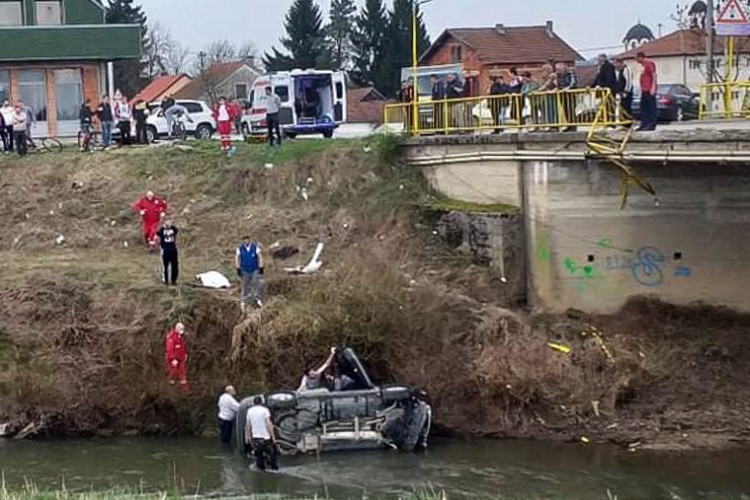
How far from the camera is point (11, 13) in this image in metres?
49.5

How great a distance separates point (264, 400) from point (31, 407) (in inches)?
198

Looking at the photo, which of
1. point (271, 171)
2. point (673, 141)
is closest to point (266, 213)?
point (271, 171)

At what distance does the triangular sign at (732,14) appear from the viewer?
976 inches

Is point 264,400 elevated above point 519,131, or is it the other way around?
point 519,131

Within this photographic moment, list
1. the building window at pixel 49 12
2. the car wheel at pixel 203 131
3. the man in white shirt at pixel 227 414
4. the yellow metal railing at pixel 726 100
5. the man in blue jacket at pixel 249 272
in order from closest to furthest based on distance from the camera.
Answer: the man in white shirt at pixel 227 414 < the yellow metal railing at pixel 726 100 < the man in blue jacket at pixel 249 272 < the car wheel at pixel 203 131 < the building window at pixel 49 12

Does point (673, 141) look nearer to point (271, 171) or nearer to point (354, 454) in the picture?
point (354, 454)

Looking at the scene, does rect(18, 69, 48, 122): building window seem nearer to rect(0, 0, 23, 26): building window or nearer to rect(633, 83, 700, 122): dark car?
rect(0, 0, 23, 26): building window

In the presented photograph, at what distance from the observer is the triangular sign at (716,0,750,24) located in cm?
2478

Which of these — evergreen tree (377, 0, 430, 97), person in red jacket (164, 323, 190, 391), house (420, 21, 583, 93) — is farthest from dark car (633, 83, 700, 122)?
evergreen tree (377, 0, 430, 97)

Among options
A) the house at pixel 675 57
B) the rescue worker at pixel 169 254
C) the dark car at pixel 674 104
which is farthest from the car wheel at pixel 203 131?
the house at pixel 675 57

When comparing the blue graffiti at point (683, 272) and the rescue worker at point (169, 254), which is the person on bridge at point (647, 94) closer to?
the blue graffiti at point (683, 272)

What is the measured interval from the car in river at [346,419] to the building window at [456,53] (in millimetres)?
58924

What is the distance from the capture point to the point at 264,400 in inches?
1000

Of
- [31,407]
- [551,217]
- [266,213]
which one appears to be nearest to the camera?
[31,407]
